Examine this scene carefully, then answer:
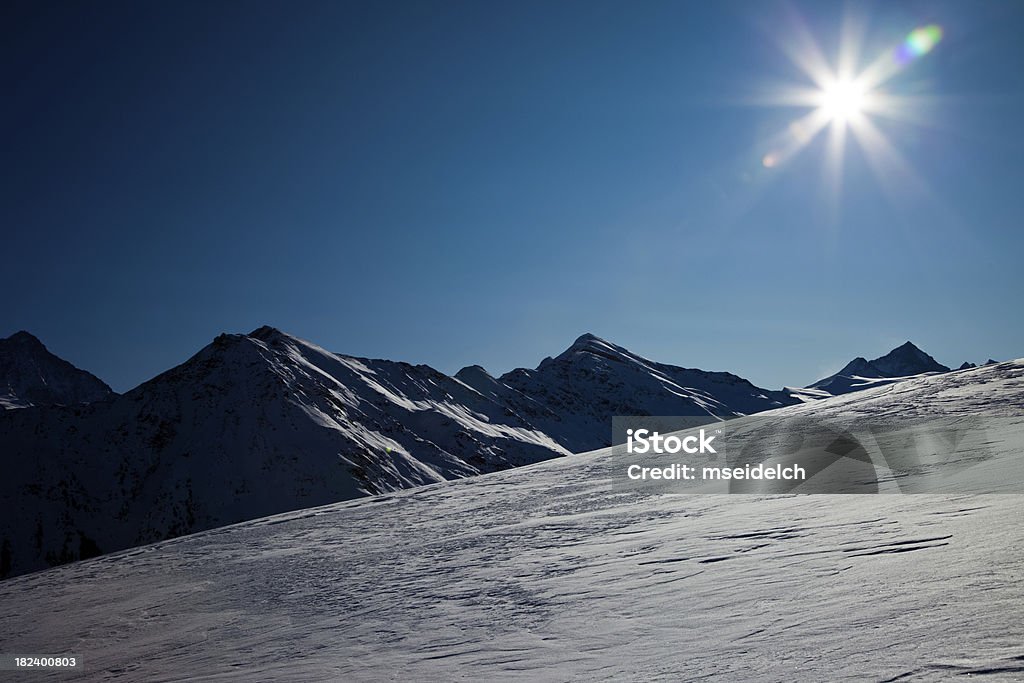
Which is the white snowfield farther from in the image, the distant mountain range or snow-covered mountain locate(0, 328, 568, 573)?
the distant mountain range

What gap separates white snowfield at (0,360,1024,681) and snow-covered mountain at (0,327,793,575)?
3811 inches

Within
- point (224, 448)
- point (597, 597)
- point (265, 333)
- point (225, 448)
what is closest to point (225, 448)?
point (225, 448)

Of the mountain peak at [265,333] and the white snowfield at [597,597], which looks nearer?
the white snowfield at [597,597]

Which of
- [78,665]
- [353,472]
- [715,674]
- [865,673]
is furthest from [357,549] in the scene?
[353,472]

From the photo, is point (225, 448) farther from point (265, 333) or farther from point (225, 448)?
point (265, 333)

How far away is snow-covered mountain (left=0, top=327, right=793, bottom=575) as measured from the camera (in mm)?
109625

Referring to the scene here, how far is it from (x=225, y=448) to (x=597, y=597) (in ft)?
454

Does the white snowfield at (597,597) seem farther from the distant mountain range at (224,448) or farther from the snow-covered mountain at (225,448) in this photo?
the distant mountain range at (224,448)

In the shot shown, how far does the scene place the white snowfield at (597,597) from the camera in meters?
3.84

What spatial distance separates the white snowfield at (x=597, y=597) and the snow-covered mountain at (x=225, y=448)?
318 feet

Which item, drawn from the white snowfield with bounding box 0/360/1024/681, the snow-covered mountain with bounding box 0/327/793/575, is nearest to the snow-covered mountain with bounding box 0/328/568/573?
the snow-covered mountain with bounding box 0/327/793/575

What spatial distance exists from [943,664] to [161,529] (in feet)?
429

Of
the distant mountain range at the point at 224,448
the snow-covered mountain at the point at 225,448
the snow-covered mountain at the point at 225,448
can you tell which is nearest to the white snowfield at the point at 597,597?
the snow-covered mountain at the point at 225,448

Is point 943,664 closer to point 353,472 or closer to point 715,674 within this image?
point 715,674
